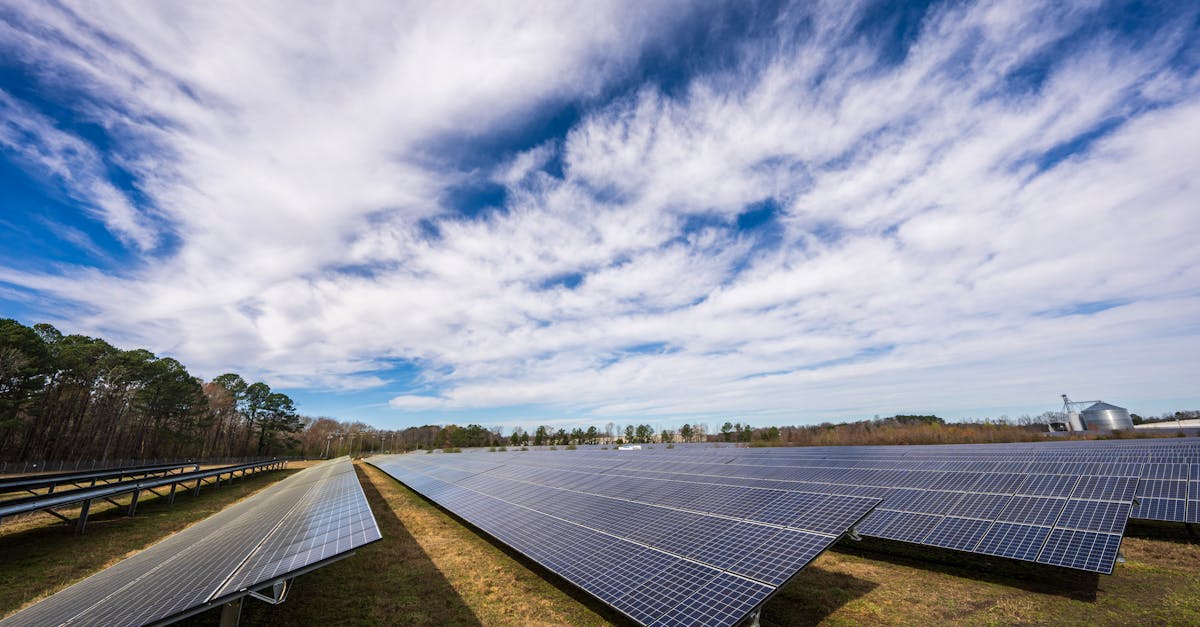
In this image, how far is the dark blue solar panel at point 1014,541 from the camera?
8977mm

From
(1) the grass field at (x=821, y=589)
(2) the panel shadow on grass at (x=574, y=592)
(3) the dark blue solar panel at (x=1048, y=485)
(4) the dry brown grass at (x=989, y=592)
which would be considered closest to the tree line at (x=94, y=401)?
(1) the grass field at (x=821, y=589)

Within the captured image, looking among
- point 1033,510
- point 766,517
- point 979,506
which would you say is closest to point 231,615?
point 766,517

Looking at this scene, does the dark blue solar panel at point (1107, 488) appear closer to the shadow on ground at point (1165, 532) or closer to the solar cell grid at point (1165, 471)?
the shadow on ground at point (1165, 532)

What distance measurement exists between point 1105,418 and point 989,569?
7879 cm

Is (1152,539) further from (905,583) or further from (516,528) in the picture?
(516,528)

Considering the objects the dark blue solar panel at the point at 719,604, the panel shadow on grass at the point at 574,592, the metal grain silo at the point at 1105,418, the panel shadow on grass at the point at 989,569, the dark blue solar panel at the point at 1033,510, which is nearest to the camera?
the dark blue solar panel at the point at 719,604

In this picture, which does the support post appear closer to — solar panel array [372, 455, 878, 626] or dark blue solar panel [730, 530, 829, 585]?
solar panel array [372, 455, 878, 626]

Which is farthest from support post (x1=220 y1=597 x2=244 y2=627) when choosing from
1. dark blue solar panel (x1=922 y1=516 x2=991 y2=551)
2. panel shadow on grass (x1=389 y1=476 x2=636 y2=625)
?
dark blue solar panel (x1=922 y1=516 x2=991 y2=551)

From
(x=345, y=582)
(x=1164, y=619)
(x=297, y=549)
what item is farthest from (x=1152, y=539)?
(x=345, y=582)

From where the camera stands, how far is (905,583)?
32.8ft

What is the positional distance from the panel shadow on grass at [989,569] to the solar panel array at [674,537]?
143 inches

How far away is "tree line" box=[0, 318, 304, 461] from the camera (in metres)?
41.6

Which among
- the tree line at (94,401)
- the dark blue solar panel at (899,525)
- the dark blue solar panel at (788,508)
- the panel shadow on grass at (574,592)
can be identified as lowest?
the panel shadow on grass at (574,592)

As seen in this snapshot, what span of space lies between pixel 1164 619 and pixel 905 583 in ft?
13.7
